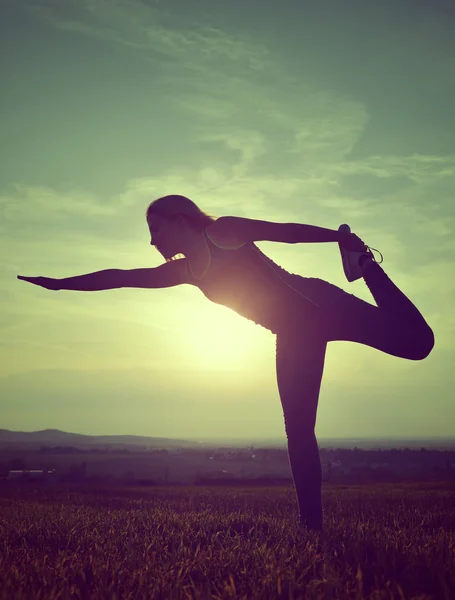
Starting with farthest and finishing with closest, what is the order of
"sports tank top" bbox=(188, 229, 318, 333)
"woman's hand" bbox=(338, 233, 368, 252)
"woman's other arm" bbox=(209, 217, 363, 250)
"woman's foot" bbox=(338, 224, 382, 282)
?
"woman's foot" bbox=(338, 224, 382, 282) < "woman's hand" bbox=(338, 233, 368, 252) < "sports tank top" bbox=(188, 229, 318, 333) < "woman's other arm" bbox=(209, 217, 363, 250)

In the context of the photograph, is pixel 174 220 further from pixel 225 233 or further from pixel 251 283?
pixel 251 283

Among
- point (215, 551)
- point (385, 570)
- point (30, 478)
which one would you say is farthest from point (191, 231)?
point (30, 478)

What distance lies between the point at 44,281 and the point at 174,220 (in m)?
1.22

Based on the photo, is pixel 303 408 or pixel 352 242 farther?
pixel 352 242

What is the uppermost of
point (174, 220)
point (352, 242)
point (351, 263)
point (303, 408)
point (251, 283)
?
point (174, 220)

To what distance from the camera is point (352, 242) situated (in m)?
4.30

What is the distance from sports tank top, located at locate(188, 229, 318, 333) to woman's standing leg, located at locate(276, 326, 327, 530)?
21 centimetres

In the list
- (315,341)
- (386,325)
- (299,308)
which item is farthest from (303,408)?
(386,325)

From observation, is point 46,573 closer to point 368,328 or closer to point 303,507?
point 303,507

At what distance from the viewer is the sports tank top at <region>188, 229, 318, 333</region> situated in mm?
4117

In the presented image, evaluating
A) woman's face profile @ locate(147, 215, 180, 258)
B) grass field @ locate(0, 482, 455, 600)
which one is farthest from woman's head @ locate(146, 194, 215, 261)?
grass field @ locate(0, 482, 455, 600)

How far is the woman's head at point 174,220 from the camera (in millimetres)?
4211

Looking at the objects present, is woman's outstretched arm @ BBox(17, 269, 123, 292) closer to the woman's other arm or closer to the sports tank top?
the sports tank top

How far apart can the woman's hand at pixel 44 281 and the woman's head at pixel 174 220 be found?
93 centimetres
